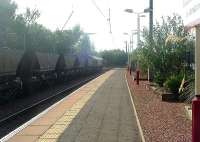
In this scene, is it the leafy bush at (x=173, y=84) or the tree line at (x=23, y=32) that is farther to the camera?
the tree line at (x=23, y=32)

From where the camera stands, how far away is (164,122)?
13938mm

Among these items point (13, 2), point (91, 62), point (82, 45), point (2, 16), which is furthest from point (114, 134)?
point (82, 45)

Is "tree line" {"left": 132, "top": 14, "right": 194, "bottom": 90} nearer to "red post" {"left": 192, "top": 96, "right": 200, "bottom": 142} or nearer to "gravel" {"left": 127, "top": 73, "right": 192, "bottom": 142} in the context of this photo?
"gravel" {"left": 127, "top": 73, "right": 192, "bottom": 142}

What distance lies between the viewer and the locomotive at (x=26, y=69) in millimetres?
24688

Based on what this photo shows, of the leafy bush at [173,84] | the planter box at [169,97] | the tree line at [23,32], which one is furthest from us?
the tree line at [23,32]

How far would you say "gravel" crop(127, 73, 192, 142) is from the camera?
11.3 metres

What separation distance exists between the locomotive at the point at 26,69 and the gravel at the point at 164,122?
7.46m

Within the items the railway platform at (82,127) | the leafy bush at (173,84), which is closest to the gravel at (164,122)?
the railway platform at (82,127)

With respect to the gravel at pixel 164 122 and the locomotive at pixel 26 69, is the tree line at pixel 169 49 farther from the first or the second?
the locomotive at pixel 26 69

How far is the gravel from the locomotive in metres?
7.46

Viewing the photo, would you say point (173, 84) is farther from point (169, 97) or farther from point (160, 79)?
point (160, 79)

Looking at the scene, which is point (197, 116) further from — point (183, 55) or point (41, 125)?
point (183, 55)

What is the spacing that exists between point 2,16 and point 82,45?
2855 inches

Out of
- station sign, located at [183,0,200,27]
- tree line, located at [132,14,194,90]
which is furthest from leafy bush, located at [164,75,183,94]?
station sign, located at [183,0,200,27]
